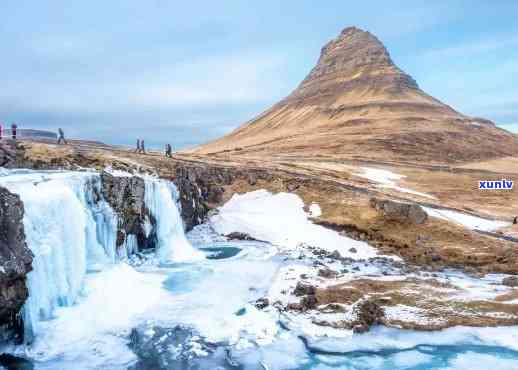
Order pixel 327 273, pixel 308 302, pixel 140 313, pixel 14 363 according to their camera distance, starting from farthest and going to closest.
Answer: pixel 327 273 < pixel 308 302 < pixel 140 313 < pixel 14 363

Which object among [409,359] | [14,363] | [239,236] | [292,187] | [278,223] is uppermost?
[292,187]

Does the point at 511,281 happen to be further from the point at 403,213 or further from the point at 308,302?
the point at 308,302

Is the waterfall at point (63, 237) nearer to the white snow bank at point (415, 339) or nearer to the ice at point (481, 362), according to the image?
the white snow bank at point (415, 339)

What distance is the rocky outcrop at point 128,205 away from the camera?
109 feet

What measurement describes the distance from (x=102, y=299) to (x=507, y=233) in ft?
114

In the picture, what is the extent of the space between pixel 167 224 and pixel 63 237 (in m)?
14.8

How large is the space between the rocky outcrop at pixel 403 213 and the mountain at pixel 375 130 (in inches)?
2367

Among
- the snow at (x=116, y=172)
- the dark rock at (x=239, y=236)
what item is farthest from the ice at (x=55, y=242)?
the dark rock at (x=239, y=236)

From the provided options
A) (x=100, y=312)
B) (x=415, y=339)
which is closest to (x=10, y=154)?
(x=100, y=312)

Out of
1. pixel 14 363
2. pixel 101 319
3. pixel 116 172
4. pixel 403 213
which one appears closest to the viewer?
pixel 14 363

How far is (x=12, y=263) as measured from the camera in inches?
778

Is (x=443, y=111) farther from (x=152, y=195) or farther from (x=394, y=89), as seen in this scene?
(x=152, y=195)

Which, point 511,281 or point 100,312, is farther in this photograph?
point 511,281

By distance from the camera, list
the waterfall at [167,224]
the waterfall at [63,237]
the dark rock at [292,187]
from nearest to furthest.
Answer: the waterfall at [63,237]
the waterfall at [167,224]
the dark rock at [292,187]
